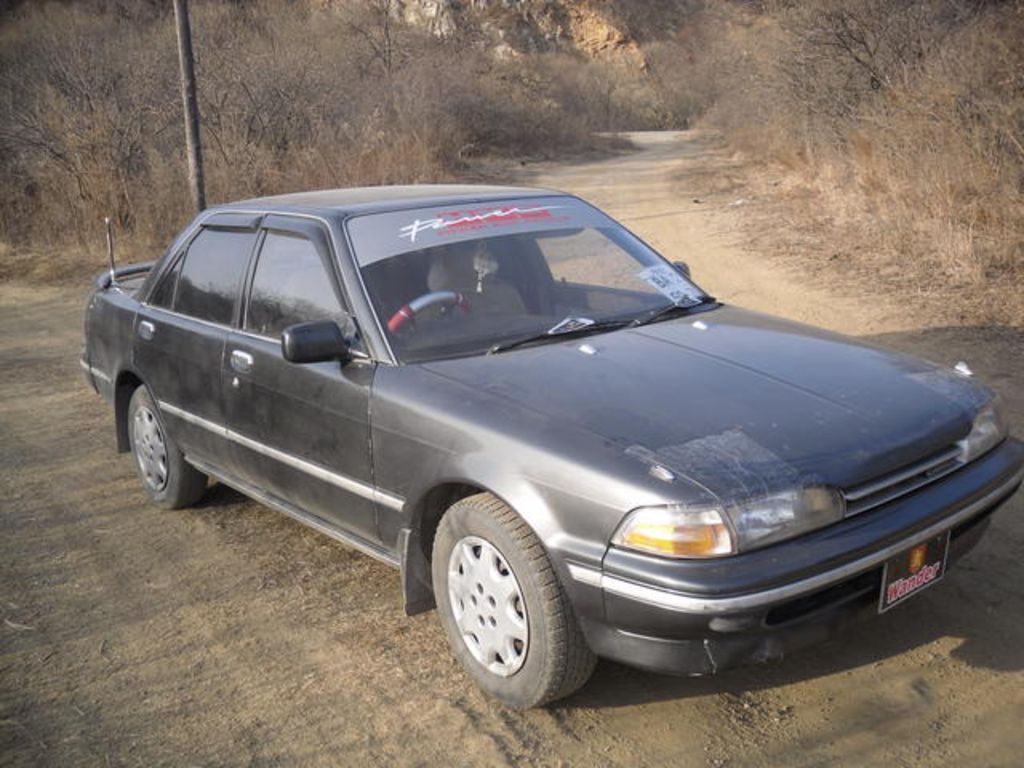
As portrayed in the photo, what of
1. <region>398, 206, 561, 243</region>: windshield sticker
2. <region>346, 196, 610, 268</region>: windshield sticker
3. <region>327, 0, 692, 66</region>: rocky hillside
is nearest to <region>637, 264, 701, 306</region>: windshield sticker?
<region>346, 196, 610, 268</region>: windshield sticker

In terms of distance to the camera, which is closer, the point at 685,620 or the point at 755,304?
the point at 685,620

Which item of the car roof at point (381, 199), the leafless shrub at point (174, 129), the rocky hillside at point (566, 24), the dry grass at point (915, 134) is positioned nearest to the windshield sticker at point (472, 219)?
the car roof at point (381, 199)

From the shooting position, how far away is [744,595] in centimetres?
264

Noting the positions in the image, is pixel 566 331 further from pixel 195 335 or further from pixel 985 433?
pixel 195 335

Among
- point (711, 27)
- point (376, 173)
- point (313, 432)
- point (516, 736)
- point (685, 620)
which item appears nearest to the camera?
point (685, 620)

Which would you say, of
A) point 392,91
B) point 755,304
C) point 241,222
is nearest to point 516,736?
point 241,222

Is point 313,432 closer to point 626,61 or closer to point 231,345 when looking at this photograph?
point 231,345

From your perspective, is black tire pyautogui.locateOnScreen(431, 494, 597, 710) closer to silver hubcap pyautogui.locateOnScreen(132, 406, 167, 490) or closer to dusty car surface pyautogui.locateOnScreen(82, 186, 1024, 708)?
dusty car surface pyautogui.locateOnScreen(82, 186, 1024, 708)

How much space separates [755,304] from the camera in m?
9.35

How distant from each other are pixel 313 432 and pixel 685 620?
5.68 ft

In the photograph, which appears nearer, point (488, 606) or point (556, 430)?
point (556, 430)

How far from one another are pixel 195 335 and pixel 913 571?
3176mm

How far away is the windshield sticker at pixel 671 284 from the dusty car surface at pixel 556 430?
0.01 meters

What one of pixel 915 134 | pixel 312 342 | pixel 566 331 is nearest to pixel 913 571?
pixel 566 331
